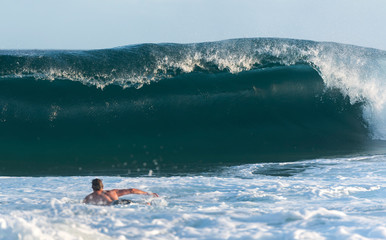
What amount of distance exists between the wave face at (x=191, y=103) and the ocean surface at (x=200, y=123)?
0.10 feet

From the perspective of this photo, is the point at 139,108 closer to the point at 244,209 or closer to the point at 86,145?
the point at 86,145

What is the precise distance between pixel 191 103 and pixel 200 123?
694 millimetres

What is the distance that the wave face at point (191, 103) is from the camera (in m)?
10.3

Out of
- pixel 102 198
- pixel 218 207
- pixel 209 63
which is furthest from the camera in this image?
pixel 209 63

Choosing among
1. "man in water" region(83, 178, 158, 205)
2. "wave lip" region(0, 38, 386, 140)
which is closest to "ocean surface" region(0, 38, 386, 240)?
"wave lip" region(0, 38, 386, 140)

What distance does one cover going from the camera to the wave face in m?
10.3

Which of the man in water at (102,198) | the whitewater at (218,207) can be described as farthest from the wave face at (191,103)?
the man in water at (102,198)

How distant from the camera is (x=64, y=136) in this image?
10719mm

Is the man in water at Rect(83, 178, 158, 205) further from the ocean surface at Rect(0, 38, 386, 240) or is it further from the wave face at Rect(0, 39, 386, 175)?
the wave face at Rect(0, 39, 386, 175)

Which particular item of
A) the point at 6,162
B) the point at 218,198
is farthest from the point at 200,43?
the point at 218,198

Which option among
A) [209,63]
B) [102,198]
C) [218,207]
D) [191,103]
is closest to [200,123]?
[191,103]

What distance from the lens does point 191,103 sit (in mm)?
11672

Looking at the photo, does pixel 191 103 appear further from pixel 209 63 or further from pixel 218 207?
pixel 218 207

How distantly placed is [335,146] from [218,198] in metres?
5.91
